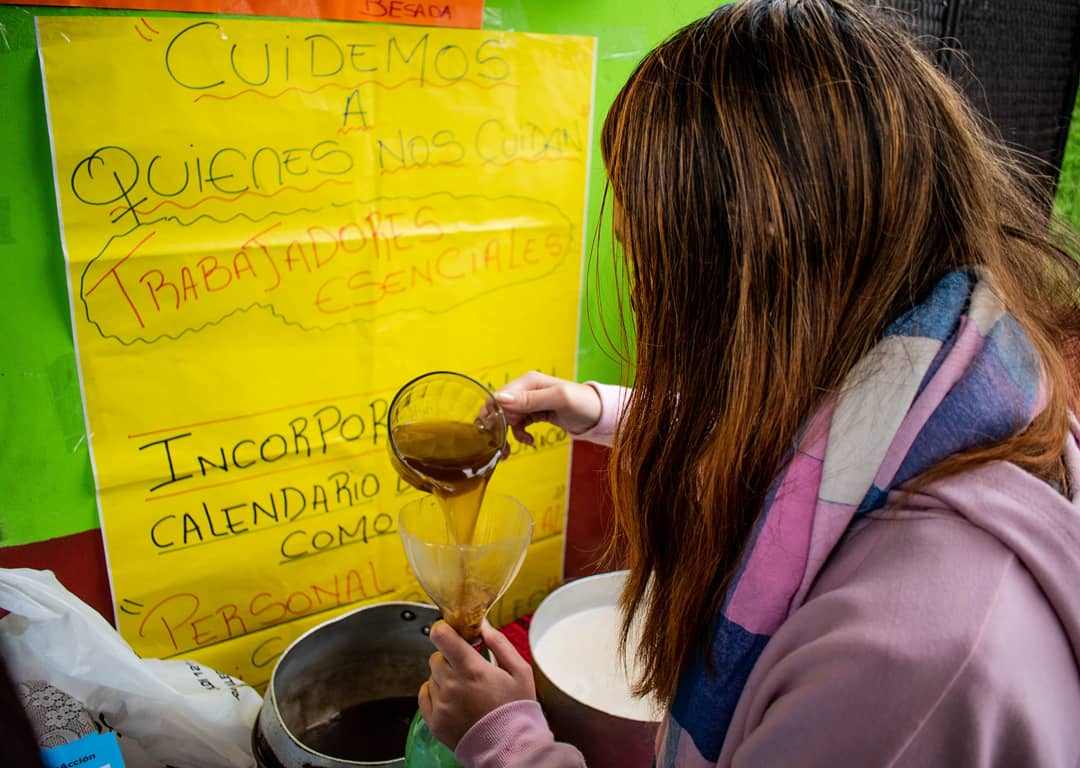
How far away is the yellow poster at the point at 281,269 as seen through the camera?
2.84 ft

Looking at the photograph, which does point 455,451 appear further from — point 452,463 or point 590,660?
point 590,660

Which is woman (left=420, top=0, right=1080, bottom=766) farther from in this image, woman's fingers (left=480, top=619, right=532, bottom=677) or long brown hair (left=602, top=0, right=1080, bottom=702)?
woman's fingers (left=480, top=619, right=532, bottom=677)

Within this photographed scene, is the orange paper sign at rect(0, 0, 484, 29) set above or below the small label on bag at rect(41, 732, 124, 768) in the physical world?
above

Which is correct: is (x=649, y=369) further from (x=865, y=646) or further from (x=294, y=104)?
(x=294, y=104)

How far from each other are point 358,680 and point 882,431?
81 cm

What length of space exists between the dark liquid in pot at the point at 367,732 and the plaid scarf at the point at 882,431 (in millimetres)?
523

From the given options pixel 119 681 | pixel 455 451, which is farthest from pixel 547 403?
pixel 119 681

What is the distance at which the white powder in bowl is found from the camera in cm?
114

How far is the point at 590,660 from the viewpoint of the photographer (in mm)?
1218

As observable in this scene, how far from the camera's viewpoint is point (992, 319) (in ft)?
1.97

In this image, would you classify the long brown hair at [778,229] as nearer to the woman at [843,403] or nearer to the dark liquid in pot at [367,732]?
the woman at [843,403]

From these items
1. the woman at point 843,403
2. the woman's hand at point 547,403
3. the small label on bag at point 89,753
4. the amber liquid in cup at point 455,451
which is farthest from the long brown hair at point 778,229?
the small label on bag at point 89,753

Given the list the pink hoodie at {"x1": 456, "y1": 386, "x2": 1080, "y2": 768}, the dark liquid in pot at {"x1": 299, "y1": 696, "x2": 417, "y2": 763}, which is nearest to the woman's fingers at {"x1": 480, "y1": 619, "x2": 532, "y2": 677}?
the dark liquid in pot at {"x1": 299, "y1": 696, "x2": 417, "y2": 763}

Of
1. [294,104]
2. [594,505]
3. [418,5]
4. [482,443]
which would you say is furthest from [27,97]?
[594,505]
